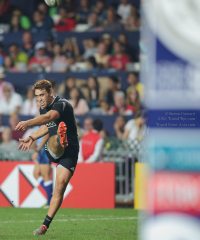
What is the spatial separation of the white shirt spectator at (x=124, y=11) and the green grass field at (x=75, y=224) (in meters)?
7.85

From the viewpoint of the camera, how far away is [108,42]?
1650 centimetres

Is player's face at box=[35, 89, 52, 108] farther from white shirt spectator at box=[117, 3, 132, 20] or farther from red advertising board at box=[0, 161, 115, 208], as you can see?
white shirt spectator at box=[117, 3, 132, 20]

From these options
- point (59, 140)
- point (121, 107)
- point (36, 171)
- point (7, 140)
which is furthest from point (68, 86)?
point (59, 140)

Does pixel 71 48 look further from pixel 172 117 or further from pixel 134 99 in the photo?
pixel 172 117

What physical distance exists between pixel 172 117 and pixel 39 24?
15.5 m

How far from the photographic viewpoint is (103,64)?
1608cm

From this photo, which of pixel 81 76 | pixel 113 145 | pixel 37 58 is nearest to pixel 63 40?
pixel 37 58

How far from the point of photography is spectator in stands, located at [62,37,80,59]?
54.8ft

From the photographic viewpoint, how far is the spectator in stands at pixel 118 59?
A: 16.0 meters

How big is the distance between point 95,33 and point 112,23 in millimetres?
751

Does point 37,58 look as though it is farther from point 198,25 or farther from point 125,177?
point 198,25

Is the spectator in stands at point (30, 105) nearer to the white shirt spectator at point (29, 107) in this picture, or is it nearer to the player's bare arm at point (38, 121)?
the white shirt spectator at point (29, 107)

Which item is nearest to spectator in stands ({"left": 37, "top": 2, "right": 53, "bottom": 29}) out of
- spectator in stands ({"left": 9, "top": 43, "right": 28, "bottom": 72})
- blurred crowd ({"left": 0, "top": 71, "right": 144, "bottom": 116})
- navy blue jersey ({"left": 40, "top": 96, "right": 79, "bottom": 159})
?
spectator in stands ({"left": 9, "top": 43, "right": 28, "bottom": 72})

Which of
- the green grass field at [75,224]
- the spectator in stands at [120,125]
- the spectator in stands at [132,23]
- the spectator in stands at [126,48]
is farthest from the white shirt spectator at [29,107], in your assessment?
the green grass field at [75,224]
